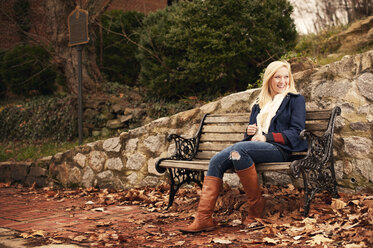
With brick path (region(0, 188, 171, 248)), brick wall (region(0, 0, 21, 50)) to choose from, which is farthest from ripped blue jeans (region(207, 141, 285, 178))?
brick wall (region(0, 0, 21, 50))

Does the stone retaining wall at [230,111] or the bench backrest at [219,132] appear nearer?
the stone retaining wall at [230,111]

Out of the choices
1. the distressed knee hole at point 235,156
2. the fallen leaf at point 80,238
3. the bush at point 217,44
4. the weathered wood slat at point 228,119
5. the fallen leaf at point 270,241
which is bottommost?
the fallen leaf at point 80,238

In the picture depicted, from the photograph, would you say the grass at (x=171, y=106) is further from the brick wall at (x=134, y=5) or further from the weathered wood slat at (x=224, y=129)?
the brick wall at (x=134, y=5)

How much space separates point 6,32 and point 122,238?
323 inches

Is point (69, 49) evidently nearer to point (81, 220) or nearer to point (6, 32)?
point (6, 32)

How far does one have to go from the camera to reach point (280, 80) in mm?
3764

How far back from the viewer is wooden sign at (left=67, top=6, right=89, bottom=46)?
265 inches

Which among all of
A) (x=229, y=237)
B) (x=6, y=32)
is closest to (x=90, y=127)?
(x=6, y=32)

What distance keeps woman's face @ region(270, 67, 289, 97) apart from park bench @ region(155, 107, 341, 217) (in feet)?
1.39

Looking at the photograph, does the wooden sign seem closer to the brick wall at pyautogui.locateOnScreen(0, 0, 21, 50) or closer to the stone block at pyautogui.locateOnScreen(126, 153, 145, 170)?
the stone block at pyautogui.locateOnScreen(126, 153, 145, 170)

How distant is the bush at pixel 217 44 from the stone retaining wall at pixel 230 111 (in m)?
1.67

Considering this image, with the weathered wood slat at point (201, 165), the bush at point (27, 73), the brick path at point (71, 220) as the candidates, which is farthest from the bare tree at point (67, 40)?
the weathered wood slat at point (201, 165)

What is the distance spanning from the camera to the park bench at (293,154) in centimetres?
325

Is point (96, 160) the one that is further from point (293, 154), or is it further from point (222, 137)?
point (293, 154)
